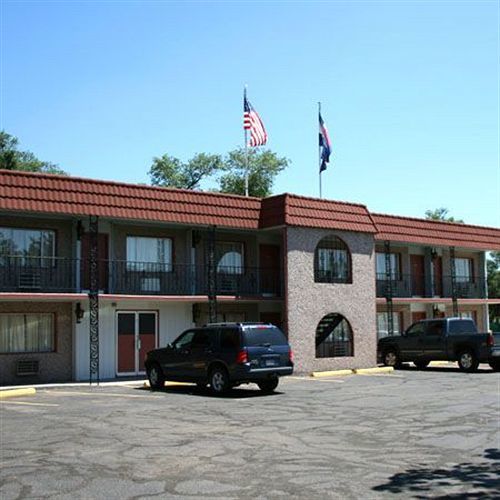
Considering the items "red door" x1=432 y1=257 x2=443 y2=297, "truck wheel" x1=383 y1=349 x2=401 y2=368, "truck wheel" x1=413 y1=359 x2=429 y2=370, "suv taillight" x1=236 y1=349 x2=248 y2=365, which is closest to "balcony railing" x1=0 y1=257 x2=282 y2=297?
"truck wheel" x1=383 y1=349 x2=401 y2=368

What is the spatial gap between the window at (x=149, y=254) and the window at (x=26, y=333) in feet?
11.1

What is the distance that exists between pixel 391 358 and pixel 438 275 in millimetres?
9477

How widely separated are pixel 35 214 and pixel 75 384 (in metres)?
5.42

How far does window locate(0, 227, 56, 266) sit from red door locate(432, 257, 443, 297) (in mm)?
20037

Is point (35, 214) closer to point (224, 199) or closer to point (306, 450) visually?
point (224, 199)

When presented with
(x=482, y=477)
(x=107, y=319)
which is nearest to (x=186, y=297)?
(x=107, y=319)

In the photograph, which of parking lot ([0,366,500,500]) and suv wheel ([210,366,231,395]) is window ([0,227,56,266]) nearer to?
parking lot ([0,366,500,500])

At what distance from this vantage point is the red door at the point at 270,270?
28.0m

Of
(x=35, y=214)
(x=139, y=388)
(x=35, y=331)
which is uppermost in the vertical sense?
(x=35, y=214)

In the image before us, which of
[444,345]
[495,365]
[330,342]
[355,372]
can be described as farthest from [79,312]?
[495,365]

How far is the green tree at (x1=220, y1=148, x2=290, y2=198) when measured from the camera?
200ft

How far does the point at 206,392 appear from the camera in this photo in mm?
19266

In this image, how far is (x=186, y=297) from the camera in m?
24.1

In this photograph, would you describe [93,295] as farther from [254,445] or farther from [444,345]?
[444,345]
